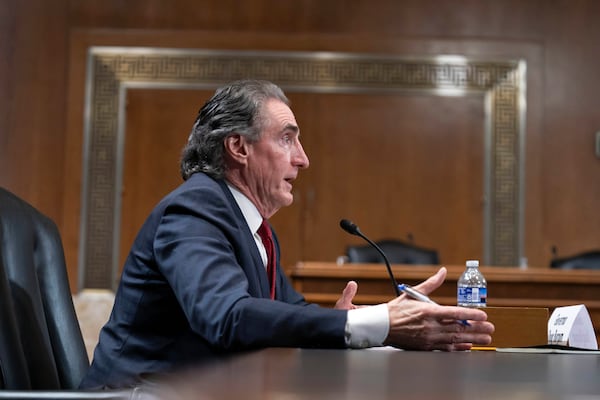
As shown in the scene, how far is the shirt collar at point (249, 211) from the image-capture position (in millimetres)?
2012

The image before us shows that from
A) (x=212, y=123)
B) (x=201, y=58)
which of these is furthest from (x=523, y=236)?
(x=212, y=123)

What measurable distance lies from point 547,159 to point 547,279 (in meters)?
3.40

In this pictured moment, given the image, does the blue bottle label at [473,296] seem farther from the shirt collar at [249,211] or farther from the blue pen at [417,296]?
the shirt collar at [249,211]

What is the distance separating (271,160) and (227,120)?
0.14m

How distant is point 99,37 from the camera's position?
24.5 feet

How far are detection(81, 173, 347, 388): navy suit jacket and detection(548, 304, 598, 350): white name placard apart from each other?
0.63m

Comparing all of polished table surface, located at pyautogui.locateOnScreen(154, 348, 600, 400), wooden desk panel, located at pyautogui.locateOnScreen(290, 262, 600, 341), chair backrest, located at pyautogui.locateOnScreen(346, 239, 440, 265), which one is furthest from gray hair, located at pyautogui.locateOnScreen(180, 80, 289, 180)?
chair backrest, located at pyautogui.locateOnScreen(346, 239, 440, 265)

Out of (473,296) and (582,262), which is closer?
(473,296)

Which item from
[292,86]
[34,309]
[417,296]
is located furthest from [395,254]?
[34,309]

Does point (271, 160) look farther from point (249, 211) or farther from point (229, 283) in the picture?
point (229, 283)

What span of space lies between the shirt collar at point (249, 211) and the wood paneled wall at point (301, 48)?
5.47m

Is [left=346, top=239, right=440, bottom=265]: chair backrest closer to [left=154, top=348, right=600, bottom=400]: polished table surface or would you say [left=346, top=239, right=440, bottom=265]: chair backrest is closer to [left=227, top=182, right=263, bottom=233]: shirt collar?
[left=227, top=182, right=263, bottom=233]: shirt collar

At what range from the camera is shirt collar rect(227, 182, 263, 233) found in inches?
79.2

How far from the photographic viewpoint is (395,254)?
5547 millimetres
